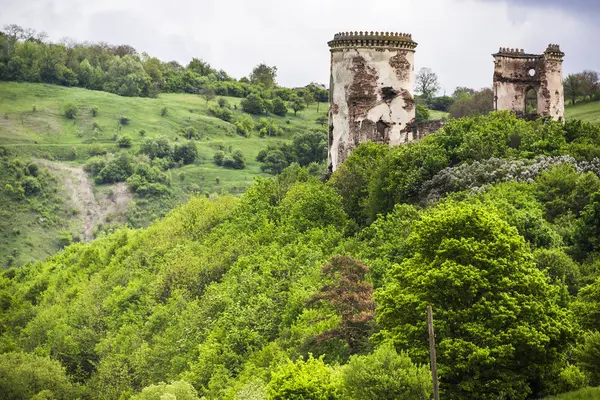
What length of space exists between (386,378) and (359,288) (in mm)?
8674

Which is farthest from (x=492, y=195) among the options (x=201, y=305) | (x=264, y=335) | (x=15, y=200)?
(x=15, y=200)

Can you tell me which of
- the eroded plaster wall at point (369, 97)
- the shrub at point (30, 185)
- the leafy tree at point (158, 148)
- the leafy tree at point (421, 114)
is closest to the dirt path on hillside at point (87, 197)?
the shrub at point (30, 185)

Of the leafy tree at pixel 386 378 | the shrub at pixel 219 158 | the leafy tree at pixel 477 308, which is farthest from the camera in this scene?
the shrub at pixel 219 158

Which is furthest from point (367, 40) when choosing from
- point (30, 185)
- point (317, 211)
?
point (30, 185)

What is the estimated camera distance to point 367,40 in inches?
2552

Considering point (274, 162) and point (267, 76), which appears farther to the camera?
point (267, 76)

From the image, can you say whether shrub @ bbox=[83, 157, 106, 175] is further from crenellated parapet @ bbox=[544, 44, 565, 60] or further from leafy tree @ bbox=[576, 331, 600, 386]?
leafy tree @ bbox=[576, 331, 600, 386]

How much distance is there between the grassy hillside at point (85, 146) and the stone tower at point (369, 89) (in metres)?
81.7

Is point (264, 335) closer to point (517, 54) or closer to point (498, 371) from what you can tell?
point (498, 371)

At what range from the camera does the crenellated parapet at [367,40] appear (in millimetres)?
64812

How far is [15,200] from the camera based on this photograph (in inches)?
6122

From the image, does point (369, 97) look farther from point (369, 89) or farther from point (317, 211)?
point (317, 211)

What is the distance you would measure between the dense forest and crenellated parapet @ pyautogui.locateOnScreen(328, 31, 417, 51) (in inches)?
212

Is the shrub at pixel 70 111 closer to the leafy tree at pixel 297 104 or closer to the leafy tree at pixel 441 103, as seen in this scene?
the leafy tree at pixel 297 104
